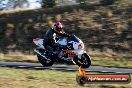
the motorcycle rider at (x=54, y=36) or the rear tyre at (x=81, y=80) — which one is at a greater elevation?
the motorcycle rider at (x=54, y=36)

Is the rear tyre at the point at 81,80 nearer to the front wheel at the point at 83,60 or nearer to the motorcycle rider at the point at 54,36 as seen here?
the front wheel at the point at 83,60

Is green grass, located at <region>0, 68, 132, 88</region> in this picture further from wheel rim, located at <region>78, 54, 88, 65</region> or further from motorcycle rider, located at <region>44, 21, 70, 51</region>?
motorcycle rider, located at <region>44, 21, 70, 51</region>

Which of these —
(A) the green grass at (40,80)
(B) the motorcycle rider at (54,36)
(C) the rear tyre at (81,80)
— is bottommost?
(A) the green grass at (40,80)

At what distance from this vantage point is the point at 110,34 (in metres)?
41.4

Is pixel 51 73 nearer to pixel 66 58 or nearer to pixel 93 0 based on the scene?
pixel 66 58

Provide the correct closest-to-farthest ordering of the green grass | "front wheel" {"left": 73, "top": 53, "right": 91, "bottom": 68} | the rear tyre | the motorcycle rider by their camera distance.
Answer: the rear tyre
the green grass
"front wheel" {"left": 73, "top": 53, "right": 91, "bottom": 68}
the motorcycle rider

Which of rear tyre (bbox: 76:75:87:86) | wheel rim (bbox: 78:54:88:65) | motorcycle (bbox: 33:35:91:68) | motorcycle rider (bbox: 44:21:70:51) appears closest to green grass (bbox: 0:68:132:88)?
rear tyre (bbox: 76:75:87:86)

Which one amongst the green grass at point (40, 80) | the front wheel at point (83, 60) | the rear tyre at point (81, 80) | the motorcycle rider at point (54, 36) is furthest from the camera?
the motorcycle rider at point (54, 36)

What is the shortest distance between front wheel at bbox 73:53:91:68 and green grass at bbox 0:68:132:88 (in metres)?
0.77

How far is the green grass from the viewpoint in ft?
50.7

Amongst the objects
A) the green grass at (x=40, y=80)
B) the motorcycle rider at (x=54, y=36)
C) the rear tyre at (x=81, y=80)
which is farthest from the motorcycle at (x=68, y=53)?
the rear tyre at (x=81, y=80)

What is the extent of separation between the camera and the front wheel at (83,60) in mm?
17203

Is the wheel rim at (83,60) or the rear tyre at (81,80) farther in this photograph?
the wheel rim at (83,60)

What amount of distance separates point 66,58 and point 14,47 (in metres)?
27.3
